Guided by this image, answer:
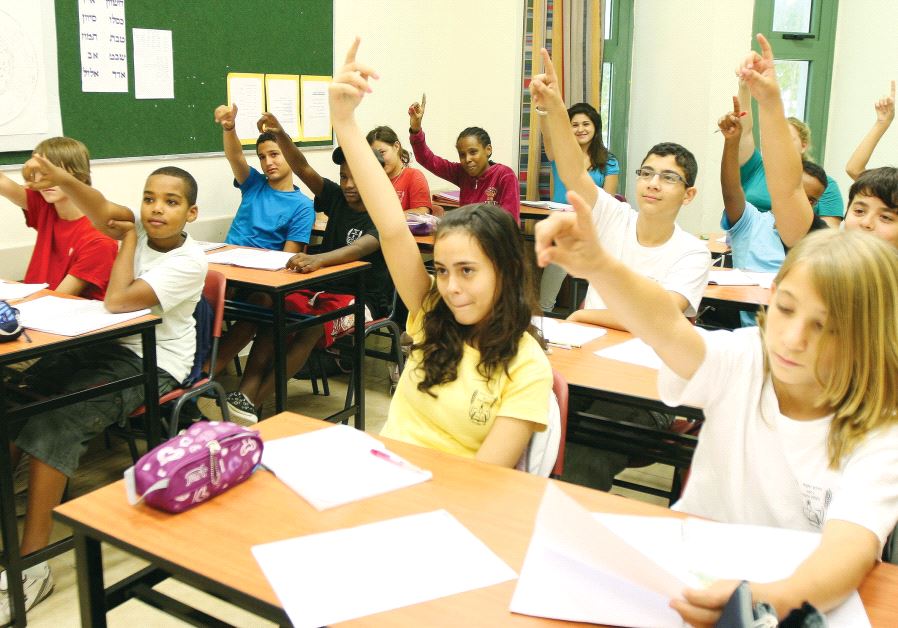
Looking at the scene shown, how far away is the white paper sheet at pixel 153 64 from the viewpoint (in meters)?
3.73

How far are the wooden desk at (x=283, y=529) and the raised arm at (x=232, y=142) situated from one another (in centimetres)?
279

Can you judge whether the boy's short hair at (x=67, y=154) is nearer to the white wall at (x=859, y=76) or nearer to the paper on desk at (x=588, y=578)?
the paper on desk at (x=588, y=578)

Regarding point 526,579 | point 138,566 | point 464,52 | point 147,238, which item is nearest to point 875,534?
point 526,579

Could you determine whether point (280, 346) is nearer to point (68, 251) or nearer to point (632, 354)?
point (68, 251)

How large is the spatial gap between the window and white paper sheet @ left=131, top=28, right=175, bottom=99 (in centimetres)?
442

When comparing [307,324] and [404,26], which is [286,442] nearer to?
[307,324]

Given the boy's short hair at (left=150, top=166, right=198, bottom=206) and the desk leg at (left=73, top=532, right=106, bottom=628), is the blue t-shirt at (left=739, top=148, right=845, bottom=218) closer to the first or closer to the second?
the boy's short hair at (left=150, top=166, right=198, bottom=206)

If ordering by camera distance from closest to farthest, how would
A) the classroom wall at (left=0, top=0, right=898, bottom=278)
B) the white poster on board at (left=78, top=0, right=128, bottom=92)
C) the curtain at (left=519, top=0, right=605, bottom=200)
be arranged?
the white poster on board at (left=78, top=0, right=128, bottom=92) < the classroom wall at (left=0, top=0, right=898, bottom=278) < the curtain at (left=519, top=0, right=605, bottom=200)

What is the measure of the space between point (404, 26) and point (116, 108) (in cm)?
236

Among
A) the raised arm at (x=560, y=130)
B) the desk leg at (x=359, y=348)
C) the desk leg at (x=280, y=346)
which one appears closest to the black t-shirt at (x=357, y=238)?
the desk leg at (x=359, y=348)

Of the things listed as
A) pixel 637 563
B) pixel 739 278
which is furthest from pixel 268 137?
pixel 637 563

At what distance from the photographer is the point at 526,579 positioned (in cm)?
112

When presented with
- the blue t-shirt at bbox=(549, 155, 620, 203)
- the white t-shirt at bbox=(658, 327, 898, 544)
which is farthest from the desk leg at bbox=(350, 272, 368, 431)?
the blue t-shirt at bbox=(549, 155, 620, 203)

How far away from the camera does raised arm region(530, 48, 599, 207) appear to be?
7.77 feet
